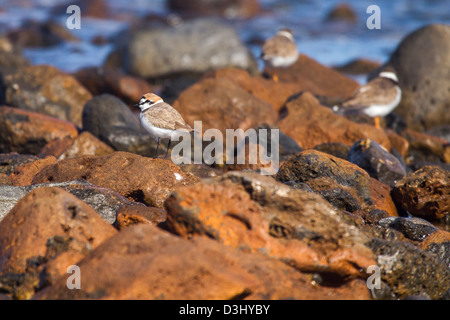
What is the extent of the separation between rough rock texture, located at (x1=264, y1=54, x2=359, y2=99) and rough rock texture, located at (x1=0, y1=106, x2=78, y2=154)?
615 cm

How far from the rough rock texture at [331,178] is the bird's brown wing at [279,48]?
6.38 meters

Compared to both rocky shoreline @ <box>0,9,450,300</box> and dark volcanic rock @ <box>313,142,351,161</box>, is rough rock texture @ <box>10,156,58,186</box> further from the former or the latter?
dark volcanic rock @ <box>313,142,351,161</box>

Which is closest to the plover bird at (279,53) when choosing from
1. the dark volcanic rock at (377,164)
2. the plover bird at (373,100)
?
the plover bird at (373,100)

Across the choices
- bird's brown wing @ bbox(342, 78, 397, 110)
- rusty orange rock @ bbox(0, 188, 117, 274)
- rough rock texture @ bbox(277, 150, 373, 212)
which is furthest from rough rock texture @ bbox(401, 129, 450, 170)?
→ rusty orange rock @ bbox(0, 188, 117, 274)

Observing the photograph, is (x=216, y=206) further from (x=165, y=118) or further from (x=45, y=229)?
(x=165, y=118)

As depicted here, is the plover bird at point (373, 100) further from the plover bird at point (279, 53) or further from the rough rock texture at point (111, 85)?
the rough rock texture at point (111, 85)

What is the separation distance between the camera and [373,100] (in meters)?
11.2

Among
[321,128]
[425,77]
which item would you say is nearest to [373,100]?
[321,128]

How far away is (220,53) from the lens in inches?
682

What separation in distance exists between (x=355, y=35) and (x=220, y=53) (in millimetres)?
9615

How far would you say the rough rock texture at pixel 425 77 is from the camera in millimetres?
13930

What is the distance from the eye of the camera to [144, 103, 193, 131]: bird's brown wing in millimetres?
7875

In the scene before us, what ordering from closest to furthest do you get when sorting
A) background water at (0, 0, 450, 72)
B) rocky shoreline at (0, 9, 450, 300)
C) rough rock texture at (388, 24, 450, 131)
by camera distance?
rocky shoreline at (0, 9, 450, 300), rough rock texture at (388, 24, 450, 131), background water at (0, 0, 450, 72)
